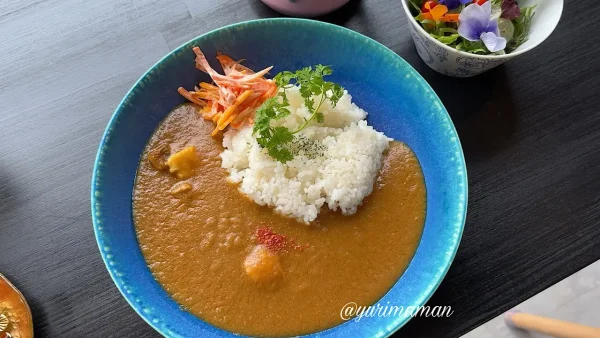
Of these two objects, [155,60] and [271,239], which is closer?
[271,239]

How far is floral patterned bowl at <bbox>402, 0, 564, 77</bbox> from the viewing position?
1.81 m

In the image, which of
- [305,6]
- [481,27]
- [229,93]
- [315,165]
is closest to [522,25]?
[481,27]

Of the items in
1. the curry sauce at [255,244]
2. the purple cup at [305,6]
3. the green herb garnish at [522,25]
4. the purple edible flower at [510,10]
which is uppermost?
the purple cup at [305,6]

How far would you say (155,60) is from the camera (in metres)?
2.10

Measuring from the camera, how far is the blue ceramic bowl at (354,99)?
63.5 inches

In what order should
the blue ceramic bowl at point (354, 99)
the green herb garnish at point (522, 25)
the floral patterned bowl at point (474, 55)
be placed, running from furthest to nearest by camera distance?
the green herb garnish at point (522, 25), the floral patterned bowl at point (474, 55), the blue ceramic bowl at point (354, 99)

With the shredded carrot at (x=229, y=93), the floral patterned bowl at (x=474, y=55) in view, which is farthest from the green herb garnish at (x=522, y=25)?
the shredded carrot at (x=229, y=93)

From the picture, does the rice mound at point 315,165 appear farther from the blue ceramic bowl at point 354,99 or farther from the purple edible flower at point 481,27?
the purple edible flower at point 481,27

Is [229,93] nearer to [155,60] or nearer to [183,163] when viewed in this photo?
[183,163]

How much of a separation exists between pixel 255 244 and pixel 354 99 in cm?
73

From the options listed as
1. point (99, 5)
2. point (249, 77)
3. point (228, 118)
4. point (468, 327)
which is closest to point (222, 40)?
point (249, 77)

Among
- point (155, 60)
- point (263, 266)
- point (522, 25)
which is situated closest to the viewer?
point (263, 266)

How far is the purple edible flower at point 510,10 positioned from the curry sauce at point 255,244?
66 cm

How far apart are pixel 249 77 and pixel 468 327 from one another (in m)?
1.23
